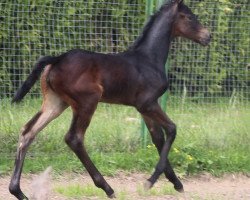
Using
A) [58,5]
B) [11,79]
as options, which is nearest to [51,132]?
[11,79]

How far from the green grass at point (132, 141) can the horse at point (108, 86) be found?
3.08 feet

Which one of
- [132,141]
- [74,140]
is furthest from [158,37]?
[132,141]

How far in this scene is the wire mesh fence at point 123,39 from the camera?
8.52m

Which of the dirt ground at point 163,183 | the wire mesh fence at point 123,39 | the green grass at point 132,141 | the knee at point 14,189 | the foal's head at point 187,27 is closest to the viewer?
the knee at point 14,189

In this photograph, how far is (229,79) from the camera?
9375 mm

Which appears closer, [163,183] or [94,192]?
[94,192]

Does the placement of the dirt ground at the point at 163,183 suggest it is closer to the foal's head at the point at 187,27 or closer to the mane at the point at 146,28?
the mane at the point at 146,28

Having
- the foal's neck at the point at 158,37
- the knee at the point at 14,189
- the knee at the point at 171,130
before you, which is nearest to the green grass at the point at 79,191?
the knee at the point at 14,189

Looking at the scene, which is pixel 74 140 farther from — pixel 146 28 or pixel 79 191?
pixel 146 28

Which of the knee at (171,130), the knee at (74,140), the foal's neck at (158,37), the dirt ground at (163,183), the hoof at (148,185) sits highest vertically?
the foal's neck at (158,37)

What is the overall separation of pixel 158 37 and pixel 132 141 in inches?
74.3

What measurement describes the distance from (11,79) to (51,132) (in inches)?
34.5

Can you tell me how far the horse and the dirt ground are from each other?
27 centimetres

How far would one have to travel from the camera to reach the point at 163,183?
775 cm
